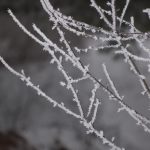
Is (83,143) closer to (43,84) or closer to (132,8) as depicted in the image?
(43,84)

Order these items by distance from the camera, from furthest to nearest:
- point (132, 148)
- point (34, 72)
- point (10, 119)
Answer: point (34, 72), point (10, 119), point (132, 148)

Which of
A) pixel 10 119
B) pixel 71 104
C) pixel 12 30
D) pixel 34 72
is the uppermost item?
pixel 12 30

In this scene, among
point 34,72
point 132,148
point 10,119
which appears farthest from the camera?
point 34,72

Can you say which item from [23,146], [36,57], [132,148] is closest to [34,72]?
[36,57]

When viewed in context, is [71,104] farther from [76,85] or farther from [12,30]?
[12,30]

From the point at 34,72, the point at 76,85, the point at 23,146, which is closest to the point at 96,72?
the point at 76,85

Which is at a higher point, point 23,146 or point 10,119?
point 10,119

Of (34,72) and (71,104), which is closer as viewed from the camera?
(71,104)

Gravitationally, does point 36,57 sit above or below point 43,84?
above

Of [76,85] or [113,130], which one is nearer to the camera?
[113,130]
